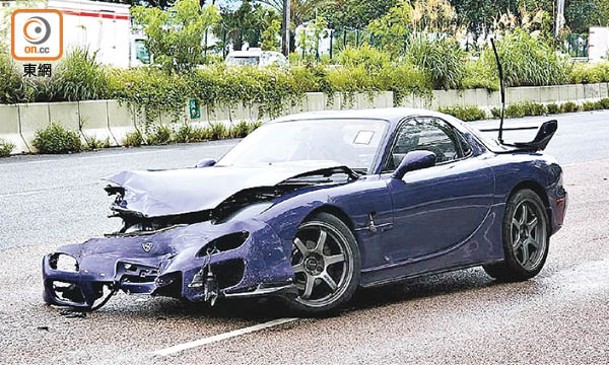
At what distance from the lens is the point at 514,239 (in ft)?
28.2

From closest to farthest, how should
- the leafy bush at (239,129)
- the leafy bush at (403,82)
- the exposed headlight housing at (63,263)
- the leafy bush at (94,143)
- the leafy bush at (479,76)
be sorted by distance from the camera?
the exposed headlight housing at (63,263)
the leafy bush at (94,143)
the leafy bush at (239,129)
the leafy bush at (403,82)
the leafy bush at (479,76)

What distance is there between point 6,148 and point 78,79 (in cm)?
263

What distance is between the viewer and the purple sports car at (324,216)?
22.4 feet

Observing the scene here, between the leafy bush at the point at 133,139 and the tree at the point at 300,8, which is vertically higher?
the tree at the point at 300,8

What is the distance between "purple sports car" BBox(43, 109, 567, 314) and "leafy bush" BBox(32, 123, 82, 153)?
11294 millimetres

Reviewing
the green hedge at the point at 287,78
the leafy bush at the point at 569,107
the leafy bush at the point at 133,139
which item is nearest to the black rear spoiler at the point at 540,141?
the green hedge at the point at 287,78

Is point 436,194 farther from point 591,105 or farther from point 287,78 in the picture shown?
point 591,105

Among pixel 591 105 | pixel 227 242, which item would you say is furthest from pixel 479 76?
pixel 227 242

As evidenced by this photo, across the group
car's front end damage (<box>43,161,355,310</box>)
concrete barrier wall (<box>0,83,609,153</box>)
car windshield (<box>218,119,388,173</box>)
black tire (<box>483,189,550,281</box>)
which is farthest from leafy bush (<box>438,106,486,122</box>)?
car's front end damage (<box>43,161,355,310</box>)

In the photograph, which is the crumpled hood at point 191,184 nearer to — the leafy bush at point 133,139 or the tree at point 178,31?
the leafy bush at point 133,139

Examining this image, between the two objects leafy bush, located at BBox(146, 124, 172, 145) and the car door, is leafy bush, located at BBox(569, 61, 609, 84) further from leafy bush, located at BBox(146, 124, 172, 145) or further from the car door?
the car door

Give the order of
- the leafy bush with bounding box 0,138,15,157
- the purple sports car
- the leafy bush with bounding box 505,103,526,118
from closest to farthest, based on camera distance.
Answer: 1. the purple sports car
2. the leafy bush with bounding box 0,138,15,157
3. the leafy bush with bounding box 505,103,526,118

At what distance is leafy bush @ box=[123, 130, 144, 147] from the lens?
853 inches

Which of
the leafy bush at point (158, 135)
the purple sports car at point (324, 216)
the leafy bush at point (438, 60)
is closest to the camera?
the purple sports car at point (324, 216)
